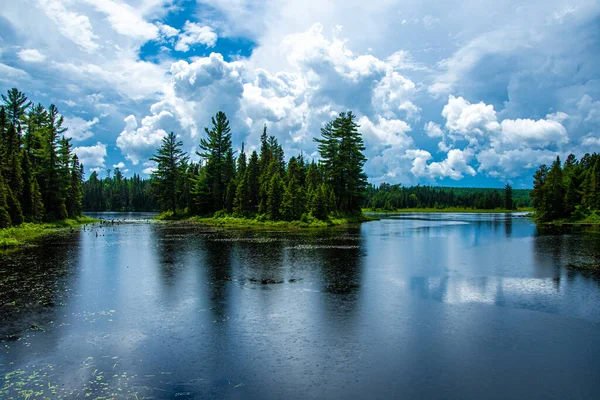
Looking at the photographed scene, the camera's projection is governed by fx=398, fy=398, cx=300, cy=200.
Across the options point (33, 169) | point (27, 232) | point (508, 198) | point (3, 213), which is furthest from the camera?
point (508, 198)

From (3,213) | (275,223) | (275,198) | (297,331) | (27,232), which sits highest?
(275,198)

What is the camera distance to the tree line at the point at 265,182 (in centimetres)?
6856

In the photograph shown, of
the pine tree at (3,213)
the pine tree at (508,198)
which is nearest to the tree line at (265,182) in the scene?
the pine tree at (3,213)

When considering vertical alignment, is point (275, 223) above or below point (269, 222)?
below

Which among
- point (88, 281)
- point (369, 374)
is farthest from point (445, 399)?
point (88, 281)

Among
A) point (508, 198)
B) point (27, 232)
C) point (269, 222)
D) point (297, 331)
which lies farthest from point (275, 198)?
point (508, 198)

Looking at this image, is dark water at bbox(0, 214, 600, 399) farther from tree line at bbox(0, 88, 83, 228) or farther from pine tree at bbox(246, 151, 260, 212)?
pine tree at bbox(246, 151, 260, 212)

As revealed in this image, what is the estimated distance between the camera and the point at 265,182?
243 ft

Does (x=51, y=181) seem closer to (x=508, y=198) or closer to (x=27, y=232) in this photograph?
(x=27, y=232)

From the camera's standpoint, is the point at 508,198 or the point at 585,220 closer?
the point at 585,220

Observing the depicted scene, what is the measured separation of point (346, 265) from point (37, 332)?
17557 mm

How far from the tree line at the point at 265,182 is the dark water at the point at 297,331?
4269 cm

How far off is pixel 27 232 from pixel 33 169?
21.0 meters

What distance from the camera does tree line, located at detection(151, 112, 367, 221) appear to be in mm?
68562
